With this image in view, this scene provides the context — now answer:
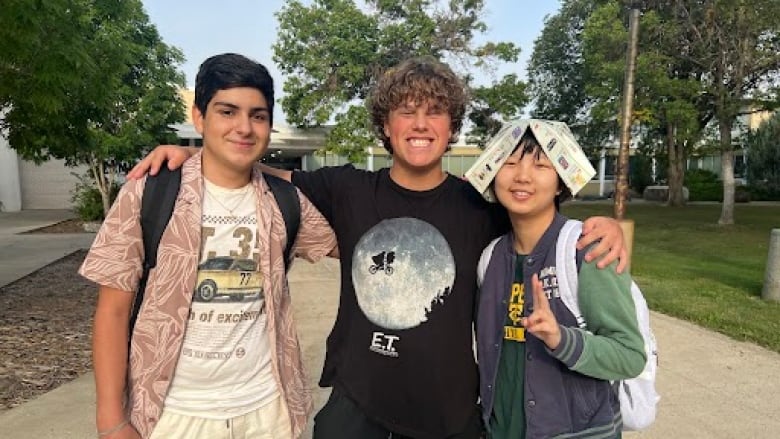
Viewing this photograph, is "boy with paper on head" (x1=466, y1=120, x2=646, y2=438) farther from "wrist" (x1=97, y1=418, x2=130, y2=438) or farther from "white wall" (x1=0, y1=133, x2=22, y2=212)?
"white wall" (x1=0, y1=133, x2=22, y2=212)

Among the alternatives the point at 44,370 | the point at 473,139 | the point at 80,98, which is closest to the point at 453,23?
the point at 473,139

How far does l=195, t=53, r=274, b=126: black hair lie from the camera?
1.96 meters

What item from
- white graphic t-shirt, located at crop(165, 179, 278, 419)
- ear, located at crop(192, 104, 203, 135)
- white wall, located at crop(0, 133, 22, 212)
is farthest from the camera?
white wall, located at crop(0, 133, 22, 212)

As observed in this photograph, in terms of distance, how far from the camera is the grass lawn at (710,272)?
690 cm

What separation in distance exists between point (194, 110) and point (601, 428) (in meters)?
1.67

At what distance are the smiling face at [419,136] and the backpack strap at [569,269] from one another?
0.57 metres

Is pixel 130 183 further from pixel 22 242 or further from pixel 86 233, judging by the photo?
pixel 86 233

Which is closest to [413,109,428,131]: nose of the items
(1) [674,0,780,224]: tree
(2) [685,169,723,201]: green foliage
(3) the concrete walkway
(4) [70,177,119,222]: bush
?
(3) the concrete walkway

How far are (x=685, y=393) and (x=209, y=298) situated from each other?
4033 mm

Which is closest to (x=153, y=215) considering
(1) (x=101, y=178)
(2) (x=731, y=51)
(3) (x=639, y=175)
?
(1) (x=101, y=178)

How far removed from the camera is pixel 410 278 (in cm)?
214

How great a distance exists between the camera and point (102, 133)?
50.1 ft

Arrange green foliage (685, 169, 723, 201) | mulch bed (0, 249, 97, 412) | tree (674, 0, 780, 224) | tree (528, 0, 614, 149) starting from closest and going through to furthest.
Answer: mulch bed (0, 249, 97, 412) < tree (674, 0, 780, 224) < tree (528, 0, 614, 149) < green foliage (685, 169, 723, 201)

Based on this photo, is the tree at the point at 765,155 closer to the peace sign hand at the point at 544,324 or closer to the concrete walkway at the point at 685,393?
the concrete walkway at the point at 685,393
